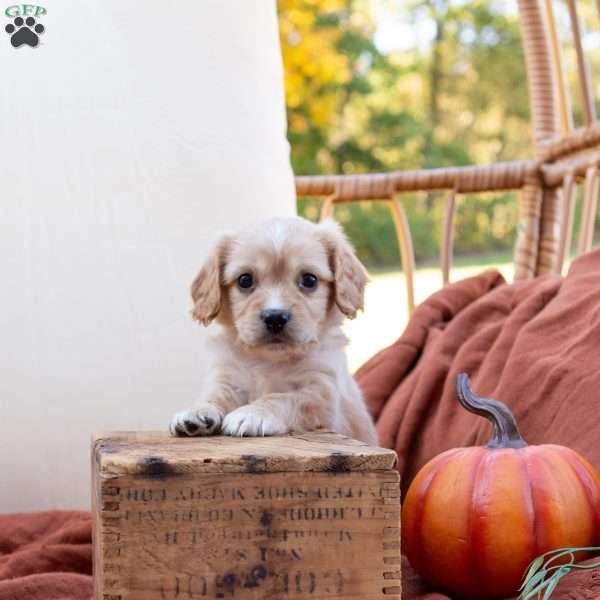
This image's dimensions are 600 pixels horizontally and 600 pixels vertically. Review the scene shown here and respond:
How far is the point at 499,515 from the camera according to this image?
2.19 metres

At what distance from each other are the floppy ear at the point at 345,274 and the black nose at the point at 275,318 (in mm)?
232

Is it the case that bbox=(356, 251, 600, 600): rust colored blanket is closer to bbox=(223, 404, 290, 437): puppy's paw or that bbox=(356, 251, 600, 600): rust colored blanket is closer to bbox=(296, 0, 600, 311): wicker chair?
bbox=(223, 404, 290, 437): puppy's paw

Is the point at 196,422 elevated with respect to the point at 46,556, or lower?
elevated

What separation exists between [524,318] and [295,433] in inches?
45.9

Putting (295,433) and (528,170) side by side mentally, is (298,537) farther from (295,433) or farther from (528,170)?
(528,170)

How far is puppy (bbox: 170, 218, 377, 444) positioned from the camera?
7.67 ft

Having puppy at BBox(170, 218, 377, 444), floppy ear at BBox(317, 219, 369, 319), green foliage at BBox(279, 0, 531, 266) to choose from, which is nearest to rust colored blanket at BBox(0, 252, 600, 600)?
puppy at BBox(170, 218, 377, 444)

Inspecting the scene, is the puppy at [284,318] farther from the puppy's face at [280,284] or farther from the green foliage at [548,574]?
the green foliage at [548,574]

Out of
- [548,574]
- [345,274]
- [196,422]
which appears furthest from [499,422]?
[196,422]

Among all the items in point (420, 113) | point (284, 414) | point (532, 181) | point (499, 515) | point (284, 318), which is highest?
point (420, 113)

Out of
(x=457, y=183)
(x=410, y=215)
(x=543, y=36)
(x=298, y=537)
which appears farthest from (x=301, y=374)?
(x=410, y=215)

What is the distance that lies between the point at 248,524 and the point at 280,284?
759 millimetres

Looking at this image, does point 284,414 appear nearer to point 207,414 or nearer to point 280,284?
point 207,414

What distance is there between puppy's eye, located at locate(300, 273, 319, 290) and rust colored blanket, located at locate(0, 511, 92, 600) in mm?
809
